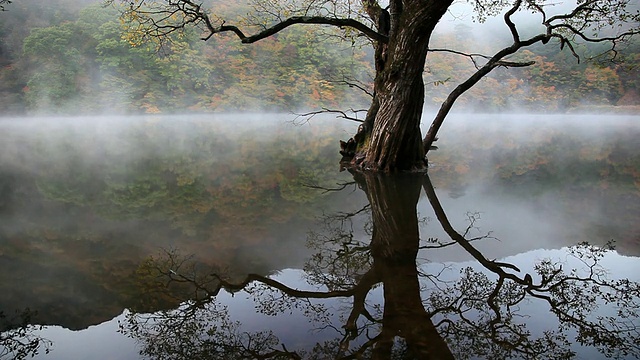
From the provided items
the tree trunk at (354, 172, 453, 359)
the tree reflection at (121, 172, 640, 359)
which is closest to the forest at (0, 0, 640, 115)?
the tree trunk at (354, 172, 453, 359)

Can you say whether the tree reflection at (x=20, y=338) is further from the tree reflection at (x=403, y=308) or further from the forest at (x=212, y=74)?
the forest at (x=212, y=74)

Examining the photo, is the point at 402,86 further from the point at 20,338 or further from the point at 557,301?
the point at 20,338

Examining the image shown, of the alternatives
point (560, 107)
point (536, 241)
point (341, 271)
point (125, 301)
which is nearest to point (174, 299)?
point (125, 301)

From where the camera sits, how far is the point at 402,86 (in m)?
8.25

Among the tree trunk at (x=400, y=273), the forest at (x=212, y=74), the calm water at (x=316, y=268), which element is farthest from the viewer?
the forest at (x=212, y=74)

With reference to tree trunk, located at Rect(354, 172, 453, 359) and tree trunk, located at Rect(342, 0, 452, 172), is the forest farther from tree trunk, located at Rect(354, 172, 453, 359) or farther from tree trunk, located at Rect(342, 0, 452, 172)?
tree trunk, located at Rect(354, 172, 453, 359)

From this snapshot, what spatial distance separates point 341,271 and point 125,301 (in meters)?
1.89

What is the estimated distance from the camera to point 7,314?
3102mm

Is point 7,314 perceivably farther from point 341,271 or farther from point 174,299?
point 341,271

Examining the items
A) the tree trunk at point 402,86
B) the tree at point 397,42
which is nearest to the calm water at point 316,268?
the tree trunk at point 402,86

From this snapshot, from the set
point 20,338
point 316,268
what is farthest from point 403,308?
point 20,338

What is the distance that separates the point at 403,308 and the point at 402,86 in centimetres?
603

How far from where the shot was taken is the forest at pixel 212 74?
35406mm

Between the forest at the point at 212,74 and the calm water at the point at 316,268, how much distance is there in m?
25.1
